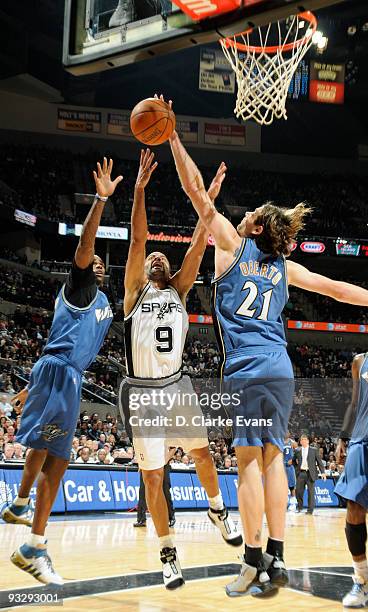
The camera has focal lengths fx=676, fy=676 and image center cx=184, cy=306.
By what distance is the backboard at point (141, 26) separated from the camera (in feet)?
16.3

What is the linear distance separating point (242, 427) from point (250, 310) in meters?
0.77

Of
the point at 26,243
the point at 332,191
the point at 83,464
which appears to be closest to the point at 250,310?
the point at 83,464

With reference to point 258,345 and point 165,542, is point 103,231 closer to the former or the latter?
point 165,542

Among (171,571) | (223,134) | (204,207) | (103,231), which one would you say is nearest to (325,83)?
(223,134)

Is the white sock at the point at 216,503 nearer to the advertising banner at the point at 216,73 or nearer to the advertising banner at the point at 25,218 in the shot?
the advertising banner at the point at 25,218

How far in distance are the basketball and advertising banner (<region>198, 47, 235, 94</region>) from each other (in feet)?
77.9

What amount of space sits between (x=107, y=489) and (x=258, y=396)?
10669mm

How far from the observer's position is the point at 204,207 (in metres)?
4.54

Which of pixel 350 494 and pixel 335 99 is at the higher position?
pixel 335 99

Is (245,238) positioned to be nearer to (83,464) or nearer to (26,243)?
(83,464)

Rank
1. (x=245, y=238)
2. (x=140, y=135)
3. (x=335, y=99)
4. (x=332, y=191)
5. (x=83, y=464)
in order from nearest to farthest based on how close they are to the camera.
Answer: (x=245, y=238) → (x=140, y=135) → (x=83, y=464) → (x=335, y=99) → (x=332, y=191)

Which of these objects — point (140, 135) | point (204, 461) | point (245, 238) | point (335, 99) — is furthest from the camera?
point (335, 99)

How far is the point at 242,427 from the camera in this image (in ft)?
14.3

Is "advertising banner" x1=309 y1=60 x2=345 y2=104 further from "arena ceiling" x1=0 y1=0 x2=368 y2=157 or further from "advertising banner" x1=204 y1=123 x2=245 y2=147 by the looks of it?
"advertising banner" x1=204 y1=123 x2=245 y2=147
